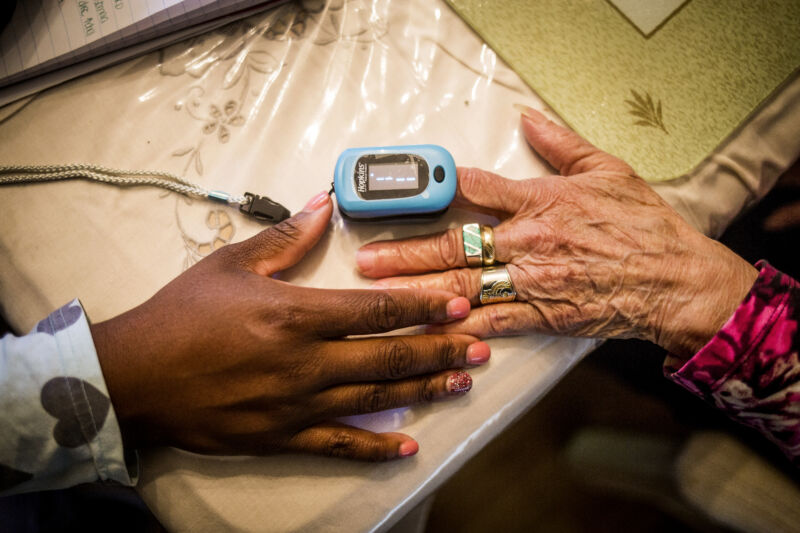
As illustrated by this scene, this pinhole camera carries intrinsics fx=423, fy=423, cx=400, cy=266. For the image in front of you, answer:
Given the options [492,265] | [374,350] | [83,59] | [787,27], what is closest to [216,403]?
[374,350]

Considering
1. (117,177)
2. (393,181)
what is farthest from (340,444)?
(117,177)

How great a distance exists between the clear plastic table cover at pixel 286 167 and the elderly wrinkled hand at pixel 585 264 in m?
0.06

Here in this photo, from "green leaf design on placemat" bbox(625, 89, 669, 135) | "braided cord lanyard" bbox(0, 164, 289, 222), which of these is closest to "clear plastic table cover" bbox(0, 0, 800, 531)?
"braided cord lanyard" bbox(0, 164, 289, 222)

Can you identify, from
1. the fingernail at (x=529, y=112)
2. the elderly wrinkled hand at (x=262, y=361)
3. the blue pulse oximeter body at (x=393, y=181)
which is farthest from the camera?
the fingernail at (x=529, y=112)

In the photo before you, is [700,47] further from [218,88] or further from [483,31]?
[218,88]

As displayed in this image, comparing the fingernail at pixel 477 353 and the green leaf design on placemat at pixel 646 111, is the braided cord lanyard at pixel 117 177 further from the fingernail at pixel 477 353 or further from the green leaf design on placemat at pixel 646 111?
the green leaf design on placemat at pixel 646 111

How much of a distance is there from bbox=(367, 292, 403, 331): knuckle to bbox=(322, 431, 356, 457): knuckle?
6.6 inches

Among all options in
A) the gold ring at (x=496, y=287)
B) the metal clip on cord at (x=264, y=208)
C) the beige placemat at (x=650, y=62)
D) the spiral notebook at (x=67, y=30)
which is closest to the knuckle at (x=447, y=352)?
the gold ring at (x=496, y=287)

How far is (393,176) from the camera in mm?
710

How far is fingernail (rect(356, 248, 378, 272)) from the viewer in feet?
2.36

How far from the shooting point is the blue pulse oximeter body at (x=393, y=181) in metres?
0.70

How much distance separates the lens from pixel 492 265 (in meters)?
0.75

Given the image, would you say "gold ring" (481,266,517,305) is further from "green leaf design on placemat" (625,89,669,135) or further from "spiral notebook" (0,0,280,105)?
"spiral notebook" (0,0,280,105)

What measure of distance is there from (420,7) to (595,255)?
616mm
